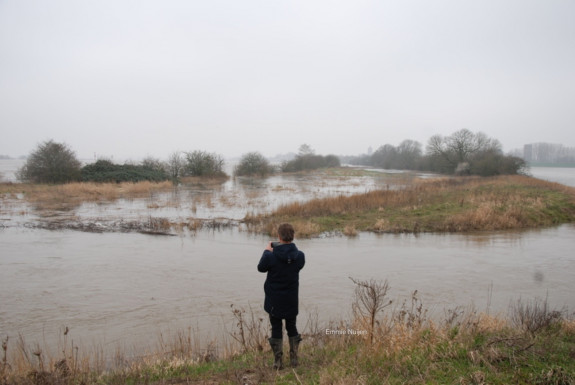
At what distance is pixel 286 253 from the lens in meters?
4.35

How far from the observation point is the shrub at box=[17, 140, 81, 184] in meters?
38.3

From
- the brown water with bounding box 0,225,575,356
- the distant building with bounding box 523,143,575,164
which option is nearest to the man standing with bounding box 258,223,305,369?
the brown water with bounding box 0,225,575,356

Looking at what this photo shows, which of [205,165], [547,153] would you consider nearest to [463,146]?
[205,165]

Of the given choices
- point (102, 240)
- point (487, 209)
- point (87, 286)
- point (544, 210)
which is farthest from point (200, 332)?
point (544, 210)

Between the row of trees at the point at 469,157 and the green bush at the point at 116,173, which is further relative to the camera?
the row of trees at the point at 469,157

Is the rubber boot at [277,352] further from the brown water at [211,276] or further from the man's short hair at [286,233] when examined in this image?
the brown water at [211,276]

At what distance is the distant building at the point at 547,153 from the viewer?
13025cm

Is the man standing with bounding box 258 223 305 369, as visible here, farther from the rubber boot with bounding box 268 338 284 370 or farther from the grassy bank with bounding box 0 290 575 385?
the grassy bank with bounding box 0 290 575 385

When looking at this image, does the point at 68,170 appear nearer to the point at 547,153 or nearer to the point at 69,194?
the point at 69,194

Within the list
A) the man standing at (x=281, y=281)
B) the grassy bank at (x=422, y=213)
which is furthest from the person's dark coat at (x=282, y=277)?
the grassy bank at (x=422, y=213)

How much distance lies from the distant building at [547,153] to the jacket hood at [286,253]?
151192 millimetres

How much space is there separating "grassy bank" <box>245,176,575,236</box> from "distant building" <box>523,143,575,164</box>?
129626 mm

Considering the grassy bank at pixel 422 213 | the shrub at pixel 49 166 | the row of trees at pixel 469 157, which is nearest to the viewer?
the grassy bank at pixel 422 213

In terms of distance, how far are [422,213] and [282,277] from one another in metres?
16.5
